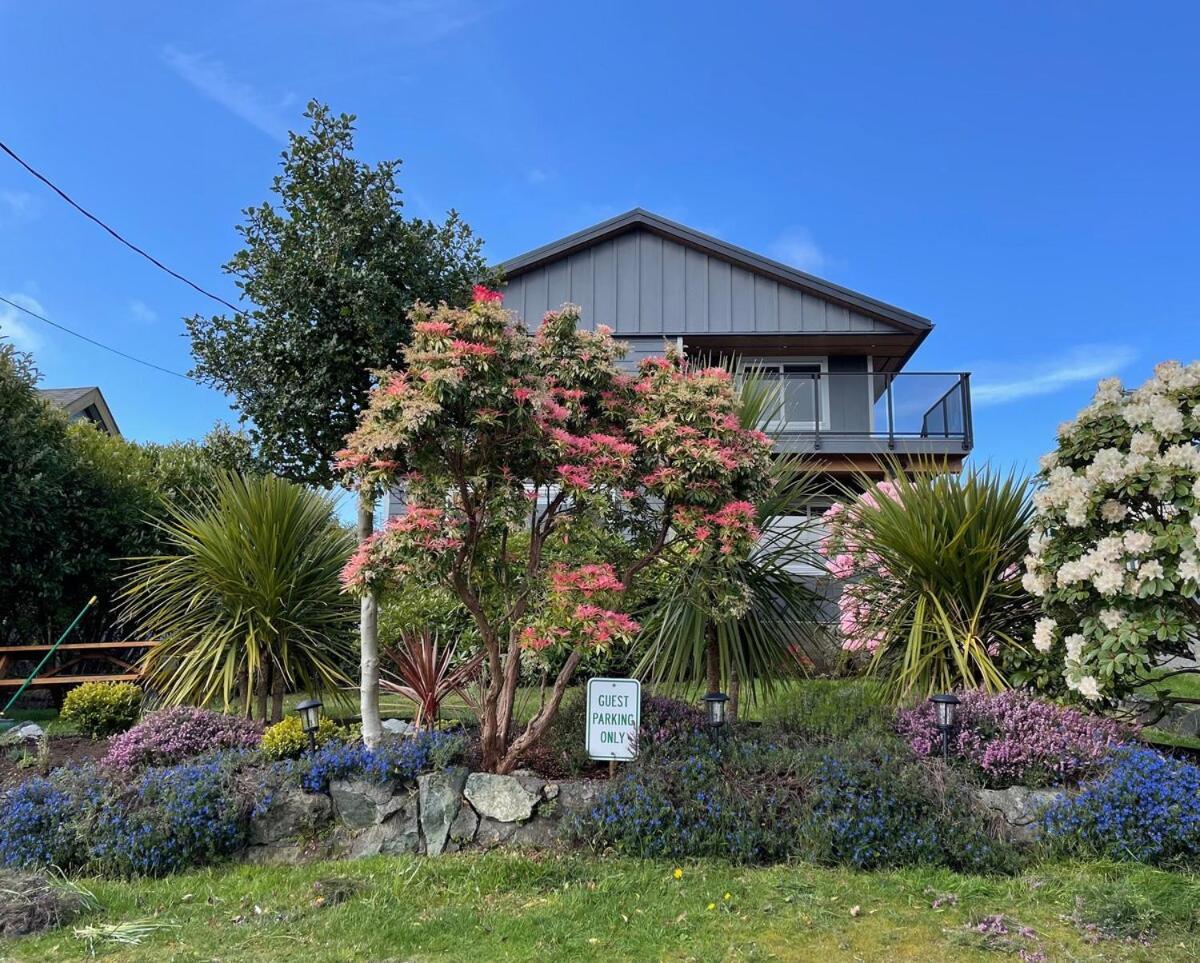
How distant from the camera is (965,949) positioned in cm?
306

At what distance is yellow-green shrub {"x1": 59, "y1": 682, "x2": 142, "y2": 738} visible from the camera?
6402 millimetres

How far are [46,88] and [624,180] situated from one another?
26.7ft

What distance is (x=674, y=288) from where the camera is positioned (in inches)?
555

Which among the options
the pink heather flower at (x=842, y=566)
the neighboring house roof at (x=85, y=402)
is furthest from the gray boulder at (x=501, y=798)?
the neighboring house roof at (x=85, y=402)

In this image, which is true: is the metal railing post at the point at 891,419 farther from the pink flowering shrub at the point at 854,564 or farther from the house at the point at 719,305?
the pink flowering shrub at the point at 854,564

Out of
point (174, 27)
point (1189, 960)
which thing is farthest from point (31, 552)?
point (1189, 960)

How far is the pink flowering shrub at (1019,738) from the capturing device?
4375 mm

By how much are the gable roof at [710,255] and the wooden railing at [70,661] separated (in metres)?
8.68

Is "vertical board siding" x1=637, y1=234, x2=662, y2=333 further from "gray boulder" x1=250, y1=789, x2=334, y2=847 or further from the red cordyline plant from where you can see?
"gray boulder" x1=250, y1=789, x2=334, y2=847

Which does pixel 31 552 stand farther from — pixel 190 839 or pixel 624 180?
pixel 624 180

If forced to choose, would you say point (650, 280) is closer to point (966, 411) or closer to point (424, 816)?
point (966, 411)

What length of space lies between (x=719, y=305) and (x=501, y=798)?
11.2 m

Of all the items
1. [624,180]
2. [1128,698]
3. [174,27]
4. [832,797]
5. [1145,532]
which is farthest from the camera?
[624,180]

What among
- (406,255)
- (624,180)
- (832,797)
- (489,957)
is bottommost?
(489,957)
